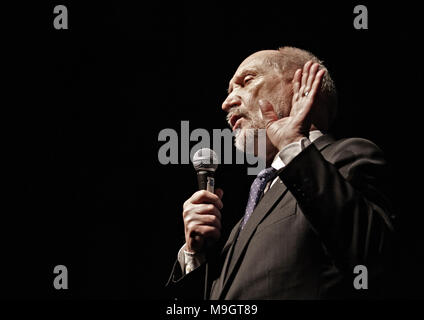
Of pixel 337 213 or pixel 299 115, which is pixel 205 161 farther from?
pixel 337 213

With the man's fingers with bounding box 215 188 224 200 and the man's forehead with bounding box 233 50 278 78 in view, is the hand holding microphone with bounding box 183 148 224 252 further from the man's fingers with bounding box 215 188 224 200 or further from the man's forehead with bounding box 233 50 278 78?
the man's forehead with bounding box 233 50 278 78

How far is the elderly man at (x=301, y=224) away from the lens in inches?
46.6

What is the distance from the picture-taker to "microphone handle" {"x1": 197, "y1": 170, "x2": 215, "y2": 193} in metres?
1.69

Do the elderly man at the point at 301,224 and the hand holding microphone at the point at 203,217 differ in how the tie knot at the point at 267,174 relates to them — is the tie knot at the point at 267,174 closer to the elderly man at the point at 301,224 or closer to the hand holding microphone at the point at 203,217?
the elderly man at the point at 301,224

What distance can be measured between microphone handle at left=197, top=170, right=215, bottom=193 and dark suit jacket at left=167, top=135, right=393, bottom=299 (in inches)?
10.0

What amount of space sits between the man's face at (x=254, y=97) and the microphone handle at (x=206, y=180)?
23 centimetres

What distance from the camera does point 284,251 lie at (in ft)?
4.30

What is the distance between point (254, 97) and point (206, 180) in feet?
1.37

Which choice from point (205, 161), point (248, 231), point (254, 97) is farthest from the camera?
point (254, 97)

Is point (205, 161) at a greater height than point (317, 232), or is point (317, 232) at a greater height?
point (205, 161)

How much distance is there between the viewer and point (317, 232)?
47.6 inches

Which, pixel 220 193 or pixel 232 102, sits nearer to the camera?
pixel 220 193

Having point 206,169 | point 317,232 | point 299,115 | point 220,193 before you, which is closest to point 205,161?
point 206,169

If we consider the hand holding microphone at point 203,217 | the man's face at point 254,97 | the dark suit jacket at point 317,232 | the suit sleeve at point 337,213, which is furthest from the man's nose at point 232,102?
the suit sleeve at point 337,213
